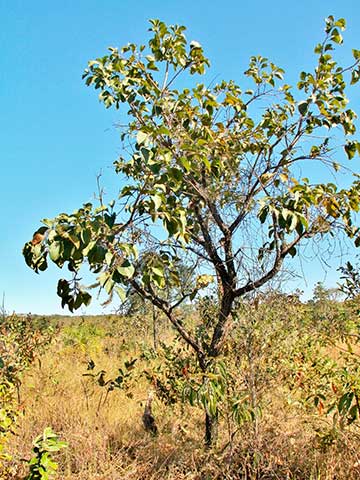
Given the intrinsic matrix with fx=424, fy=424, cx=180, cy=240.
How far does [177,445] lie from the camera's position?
327 centimetres

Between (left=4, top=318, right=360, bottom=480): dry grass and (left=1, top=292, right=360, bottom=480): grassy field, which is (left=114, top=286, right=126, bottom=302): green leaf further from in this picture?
(left=4, top=318, right=360, bottom=480): dry grass

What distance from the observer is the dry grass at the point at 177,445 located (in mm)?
2760

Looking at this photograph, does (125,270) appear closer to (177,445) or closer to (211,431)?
(211,431)

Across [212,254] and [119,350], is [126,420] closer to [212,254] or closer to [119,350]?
[212,254]

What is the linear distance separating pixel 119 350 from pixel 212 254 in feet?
18.5

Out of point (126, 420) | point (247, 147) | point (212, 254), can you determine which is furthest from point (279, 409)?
point (247, 147)

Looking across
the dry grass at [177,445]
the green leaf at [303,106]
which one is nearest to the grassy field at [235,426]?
the dry grass at [177,445]

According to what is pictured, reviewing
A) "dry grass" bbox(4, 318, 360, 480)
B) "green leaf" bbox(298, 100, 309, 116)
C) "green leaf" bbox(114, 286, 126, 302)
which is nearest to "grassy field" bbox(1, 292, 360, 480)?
"dry grass" bbox(4, 318, 360, 480)

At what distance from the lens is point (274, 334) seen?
2.91m

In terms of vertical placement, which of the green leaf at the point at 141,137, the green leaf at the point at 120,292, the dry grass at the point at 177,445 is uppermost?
the green leaf at the point at 141,137

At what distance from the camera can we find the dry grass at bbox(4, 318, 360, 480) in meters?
2.76

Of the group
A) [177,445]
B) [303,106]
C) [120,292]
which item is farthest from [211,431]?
[303,106]

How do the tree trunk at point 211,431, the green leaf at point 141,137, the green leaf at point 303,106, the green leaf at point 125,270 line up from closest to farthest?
the green leaf at point 125,270
the green leaf at point 141,137
the green leaf at point 303,106
the tree trunk at point 211,431

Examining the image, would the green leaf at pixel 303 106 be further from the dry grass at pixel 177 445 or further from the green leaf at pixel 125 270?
the dry grass at pixel 177 445
